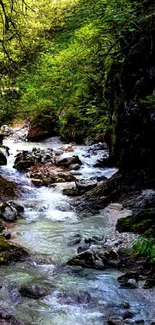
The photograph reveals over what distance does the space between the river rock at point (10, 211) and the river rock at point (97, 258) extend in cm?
277

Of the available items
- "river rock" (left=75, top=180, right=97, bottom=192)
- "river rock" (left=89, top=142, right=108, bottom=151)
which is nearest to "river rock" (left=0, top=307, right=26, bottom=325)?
"river rock" (left=75, top=180, right=97, bottom=192)

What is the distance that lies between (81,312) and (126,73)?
6.39 metres

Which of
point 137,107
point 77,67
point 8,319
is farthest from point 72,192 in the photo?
point 8,319

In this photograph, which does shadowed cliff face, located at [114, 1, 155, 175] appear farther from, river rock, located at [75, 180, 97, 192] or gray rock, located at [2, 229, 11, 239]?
gray rock, located at [2, 229, 11, 239]

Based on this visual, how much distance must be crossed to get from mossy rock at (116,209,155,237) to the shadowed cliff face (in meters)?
1.87

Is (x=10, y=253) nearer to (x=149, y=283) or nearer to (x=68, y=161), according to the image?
(x=149, y=283)

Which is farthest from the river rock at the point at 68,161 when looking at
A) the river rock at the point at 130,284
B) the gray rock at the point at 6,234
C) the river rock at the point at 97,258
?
the river rock at the point at 130,284

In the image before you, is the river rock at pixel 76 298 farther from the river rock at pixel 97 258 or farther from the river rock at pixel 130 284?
the river rock at pixel 97 258

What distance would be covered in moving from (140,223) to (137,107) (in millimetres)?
3061

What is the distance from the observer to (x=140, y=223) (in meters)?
6.82

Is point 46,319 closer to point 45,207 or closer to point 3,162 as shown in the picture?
point 45,207

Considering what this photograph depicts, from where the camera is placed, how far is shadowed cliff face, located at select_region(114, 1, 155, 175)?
8.32 meters

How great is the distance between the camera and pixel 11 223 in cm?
784

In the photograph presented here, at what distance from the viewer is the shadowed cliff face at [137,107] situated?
832cm
